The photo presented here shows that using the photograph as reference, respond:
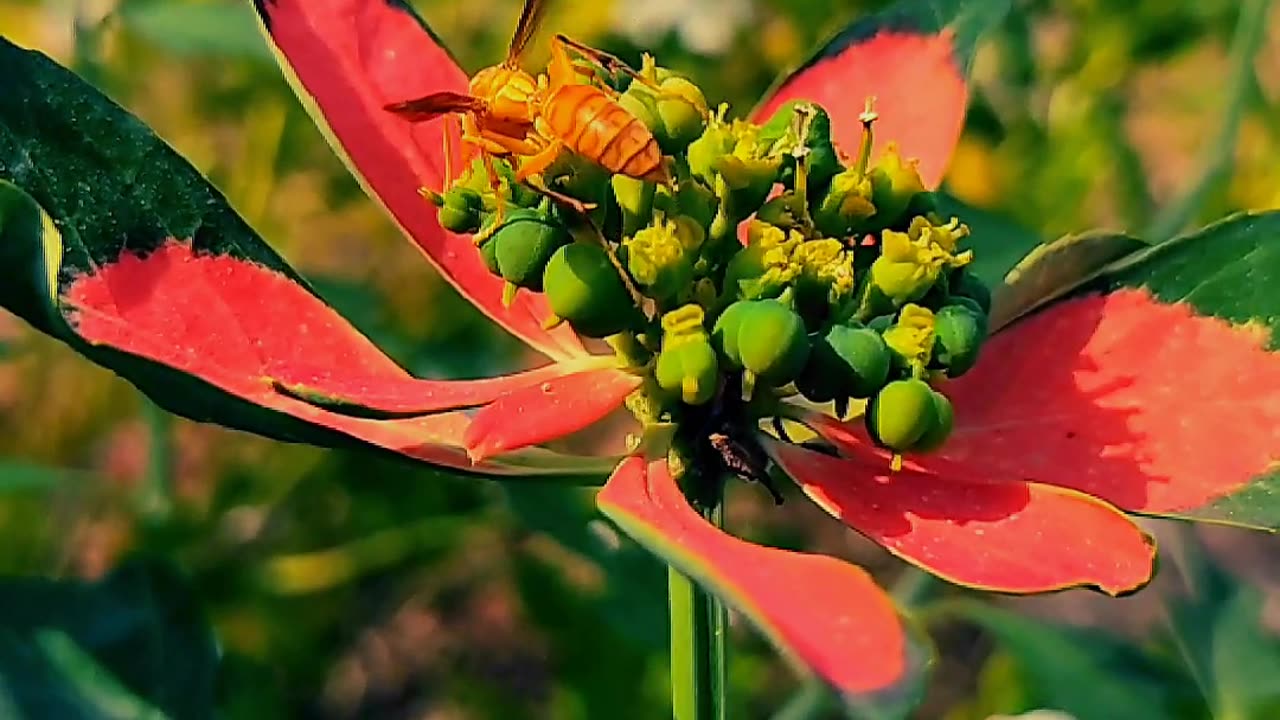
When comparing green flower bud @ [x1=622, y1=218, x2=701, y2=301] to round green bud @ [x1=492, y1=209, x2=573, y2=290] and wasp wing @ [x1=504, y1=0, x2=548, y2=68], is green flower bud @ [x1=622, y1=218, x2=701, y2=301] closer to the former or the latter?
round green bud @ [x1=492, y1=209, x2=573, y2=290]

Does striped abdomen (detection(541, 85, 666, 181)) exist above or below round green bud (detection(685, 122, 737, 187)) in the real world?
above

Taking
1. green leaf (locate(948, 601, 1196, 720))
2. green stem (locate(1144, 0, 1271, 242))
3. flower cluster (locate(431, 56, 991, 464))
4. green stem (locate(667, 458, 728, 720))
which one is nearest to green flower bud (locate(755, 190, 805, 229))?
flower cluster (locate(431, 56, 991, 464))

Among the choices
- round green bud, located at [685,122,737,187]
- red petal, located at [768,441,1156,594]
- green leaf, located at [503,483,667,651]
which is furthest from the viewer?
green leaf, located at [503,483,667,651]

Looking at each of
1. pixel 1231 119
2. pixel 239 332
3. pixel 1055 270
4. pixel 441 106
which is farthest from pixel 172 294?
pixel 1231 119

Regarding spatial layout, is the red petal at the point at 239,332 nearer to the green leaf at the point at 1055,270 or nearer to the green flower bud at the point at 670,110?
the green flower bud at the point at 670,110

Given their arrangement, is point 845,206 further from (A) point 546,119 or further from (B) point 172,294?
(B) point 172,294

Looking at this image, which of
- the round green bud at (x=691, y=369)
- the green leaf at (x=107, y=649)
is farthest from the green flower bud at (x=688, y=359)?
the green leaf at (x=107, y=649)
